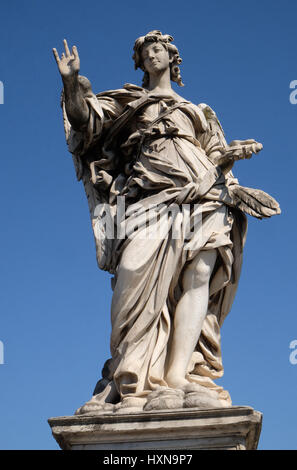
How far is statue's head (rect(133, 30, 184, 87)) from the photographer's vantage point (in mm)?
8750

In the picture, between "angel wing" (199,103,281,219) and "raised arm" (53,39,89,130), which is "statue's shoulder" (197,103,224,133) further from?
"raised arm" (53,39,89,130)

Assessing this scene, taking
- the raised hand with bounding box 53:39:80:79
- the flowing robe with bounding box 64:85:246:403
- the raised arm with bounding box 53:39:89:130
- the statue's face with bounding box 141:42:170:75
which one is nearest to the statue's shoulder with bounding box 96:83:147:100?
the flowing robe with bounding box 64:85:246:403

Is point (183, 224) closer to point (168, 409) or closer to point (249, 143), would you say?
point (249, 143)

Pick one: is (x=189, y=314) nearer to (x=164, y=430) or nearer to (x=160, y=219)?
(x=160, y=219)

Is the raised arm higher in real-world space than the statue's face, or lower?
lower

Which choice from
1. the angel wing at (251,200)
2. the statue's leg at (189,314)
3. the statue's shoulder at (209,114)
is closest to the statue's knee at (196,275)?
the statue's leg at (189,314)

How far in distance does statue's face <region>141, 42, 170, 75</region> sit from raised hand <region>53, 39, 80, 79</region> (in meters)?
1.08

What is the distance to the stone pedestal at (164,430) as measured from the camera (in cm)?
639

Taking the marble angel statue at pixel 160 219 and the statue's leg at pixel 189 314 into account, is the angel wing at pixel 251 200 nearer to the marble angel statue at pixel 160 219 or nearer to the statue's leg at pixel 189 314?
the marble angel statue at pixel 160 219

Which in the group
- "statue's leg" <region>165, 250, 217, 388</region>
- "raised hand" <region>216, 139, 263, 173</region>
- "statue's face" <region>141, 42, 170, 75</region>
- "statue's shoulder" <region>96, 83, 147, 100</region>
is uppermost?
"statue's face" <region>141, 42, 170, 75</region>

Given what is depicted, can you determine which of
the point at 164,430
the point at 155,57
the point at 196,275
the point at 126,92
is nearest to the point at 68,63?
the point at 126,92

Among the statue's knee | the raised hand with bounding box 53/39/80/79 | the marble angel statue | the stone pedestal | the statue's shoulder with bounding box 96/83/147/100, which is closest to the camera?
the stone pedestal

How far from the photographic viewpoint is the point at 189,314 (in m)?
7.55
